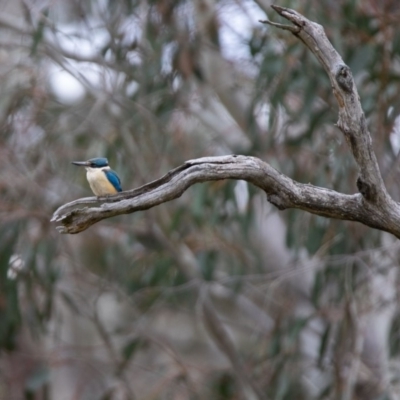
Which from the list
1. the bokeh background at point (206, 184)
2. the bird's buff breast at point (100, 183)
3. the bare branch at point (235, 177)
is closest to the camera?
the bare branch at point (235, 177)

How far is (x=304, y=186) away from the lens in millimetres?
2398

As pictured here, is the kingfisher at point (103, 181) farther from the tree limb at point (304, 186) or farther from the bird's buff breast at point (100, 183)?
the tree limb at point (304, 186)

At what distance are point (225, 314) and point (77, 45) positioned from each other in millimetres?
3422

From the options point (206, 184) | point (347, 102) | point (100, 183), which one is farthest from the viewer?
point (206, 184)

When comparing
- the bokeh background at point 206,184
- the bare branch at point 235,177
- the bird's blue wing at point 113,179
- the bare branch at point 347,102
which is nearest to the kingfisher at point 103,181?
the bird's blue wing at point 113,179

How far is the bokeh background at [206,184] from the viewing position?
4.77 metres

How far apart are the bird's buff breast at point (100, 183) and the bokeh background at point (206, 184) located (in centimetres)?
220

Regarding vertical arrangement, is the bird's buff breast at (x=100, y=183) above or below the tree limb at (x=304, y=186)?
above

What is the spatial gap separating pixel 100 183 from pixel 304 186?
0.56m

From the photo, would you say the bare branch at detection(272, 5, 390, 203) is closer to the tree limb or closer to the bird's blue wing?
the tree limb

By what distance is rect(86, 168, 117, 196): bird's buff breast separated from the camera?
99.3 inches

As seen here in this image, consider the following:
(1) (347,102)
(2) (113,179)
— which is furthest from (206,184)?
(1) (347,102)

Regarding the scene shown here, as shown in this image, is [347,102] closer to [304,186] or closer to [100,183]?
[304,186]

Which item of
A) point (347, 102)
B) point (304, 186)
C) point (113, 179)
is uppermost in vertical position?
point (113, 179)
